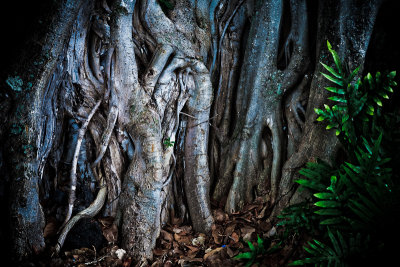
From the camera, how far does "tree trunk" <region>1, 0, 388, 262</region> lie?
204 cm

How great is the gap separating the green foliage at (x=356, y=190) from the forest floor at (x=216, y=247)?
0.70 ft

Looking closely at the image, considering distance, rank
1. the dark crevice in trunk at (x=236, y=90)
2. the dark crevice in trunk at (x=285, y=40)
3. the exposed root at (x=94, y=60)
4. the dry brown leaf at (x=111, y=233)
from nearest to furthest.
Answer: the dry brown leaf at (x=111, y=233) → the exposed root at (x=94, y=60) → the dark crevice in trunk at (x=285, y=40) → the dark crevice in trunk at (x=236, y=90)

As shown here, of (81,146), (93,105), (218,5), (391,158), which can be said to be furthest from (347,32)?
(81,146)

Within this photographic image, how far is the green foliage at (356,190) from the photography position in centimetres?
144

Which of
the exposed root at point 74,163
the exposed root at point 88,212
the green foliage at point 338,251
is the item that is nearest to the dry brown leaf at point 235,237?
the green foliage at point 338,251

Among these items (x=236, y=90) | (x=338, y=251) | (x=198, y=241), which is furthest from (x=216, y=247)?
(x=236, y=90)

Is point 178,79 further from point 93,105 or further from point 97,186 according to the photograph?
point 97,186

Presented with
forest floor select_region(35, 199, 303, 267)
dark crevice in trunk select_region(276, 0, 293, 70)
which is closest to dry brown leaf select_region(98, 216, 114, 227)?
forest floor select_region(35, 199, 303, 267)

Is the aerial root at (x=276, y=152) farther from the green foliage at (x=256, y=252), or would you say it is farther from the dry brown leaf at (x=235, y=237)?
the green foliage at (x=256, y=252)

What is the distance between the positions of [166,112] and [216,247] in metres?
1.41

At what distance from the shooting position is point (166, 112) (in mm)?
2482

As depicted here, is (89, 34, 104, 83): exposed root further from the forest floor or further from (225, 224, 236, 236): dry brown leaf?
(225, 224, 236, 236): dry brown leaf

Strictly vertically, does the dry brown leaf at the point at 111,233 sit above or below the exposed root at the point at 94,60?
below

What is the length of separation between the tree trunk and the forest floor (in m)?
0.11
